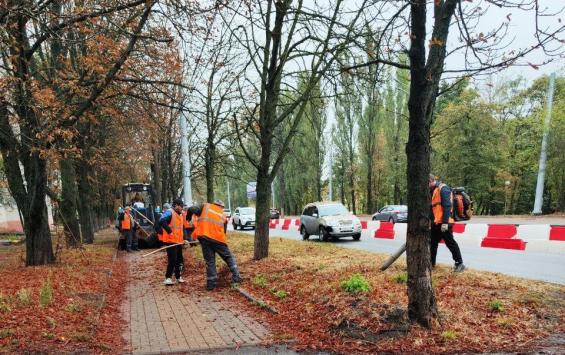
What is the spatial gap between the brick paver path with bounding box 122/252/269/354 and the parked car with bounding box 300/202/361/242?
36.1 feet

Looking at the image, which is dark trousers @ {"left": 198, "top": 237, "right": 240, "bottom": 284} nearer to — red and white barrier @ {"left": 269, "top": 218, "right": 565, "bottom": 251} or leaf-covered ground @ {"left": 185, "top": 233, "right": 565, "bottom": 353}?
leaf-covered ground @ {"left": 185, "top": 233, "right": 565, "bottom": 353}

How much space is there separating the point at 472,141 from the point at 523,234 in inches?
1151

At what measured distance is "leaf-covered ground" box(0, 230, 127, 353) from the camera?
5.66m

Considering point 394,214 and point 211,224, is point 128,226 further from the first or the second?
point 394,214

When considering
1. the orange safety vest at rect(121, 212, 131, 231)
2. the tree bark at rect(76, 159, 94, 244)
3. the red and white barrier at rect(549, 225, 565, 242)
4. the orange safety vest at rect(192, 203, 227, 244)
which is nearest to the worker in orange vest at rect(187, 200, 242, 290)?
the orange safety vest at rect(192, 203, 227, 244)

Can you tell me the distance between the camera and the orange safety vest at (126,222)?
1992 centimetres

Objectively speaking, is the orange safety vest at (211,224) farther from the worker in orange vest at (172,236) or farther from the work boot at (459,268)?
the work boot at (459,268)

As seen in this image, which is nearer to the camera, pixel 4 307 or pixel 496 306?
pixel 496 306

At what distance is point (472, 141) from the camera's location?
42.7 metres

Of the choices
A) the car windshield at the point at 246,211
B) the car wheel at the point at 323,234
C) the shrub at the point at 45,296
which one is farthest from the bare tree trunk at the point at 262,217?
the car windshield at the point at 246,211

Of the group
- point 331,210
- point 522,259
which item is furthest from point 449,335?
point 331,210

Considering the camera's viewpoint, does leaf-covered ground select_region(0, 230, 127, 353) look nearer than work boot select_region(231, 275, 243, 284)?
Yes

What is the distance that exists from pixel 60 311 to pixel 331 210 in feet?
49.5

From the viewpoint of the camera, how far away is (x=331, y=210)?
21.2 m
